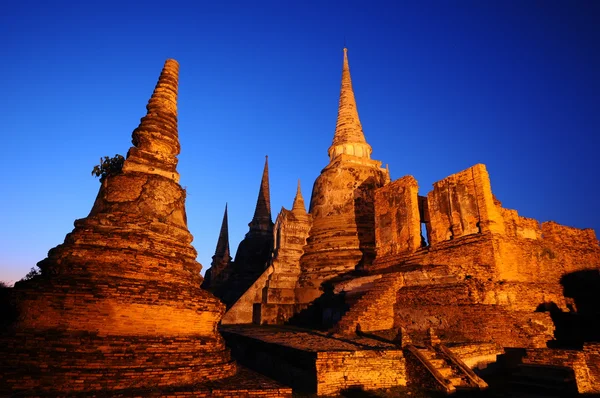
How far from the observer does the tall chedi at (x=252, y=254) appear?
A: 26.3 meters

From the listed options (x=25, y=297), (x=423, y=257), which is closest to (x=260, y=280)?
(x=423, y=257)

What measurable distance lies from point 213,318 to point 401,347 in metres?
4.46

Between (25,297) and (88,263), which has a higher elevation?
(88,263)

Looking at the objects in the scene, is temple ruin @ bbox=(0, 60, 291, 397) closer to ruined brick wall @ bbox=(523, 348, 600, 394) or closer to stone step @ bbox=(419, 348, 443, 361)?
stone step @ bbox=(419, 348, 443, 361)

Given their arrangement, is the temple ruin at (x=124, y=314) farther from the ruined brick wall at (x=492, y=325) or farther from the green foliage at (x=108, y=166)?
the ruined brick wall at (x=492, y=325)

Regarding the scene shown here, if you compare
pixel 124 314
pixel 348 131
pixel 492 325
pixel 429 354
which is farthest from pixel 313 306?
pixel 124 314

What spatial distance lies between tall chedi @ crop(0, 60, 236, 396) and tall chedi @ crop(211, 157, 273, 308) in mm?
16949

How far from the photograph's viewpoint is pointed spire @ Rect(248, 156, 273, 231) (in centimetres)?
2964

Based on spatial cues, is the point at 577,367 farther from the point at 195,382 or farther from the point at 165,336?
the point at 165,336

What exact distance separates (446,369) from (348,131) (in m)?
18.2

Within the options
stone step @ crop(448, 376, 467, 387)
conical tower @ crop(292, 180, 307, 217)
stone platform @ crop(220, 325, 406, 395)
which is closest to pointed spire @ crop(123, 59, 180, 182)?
stone platform @ crop(220, 325, 406, 395)

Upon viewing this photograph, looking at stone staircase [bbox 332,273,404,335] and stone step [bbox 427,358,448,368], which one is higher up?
stone staircase [bbox 332,273,404,335]

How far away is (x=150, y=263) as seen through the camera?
7.00m

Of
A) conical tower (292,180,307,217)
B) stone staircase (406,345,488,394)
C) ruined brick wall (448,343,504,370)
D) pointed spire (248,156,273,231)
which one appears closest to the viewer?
stone staircase (406,345,488,394)
